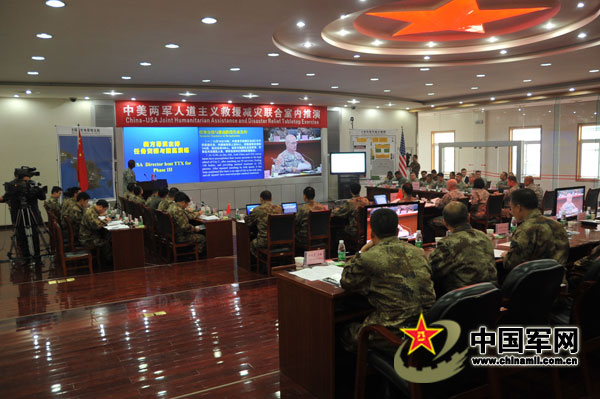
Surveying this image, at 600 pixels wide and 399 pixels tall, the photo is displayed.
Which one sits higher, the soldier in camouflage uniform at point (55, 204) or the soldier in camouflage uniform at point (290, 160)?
the soldier in camouflage uniform at point (290, 160)

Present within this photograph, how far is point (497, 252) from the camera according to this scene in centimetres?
373

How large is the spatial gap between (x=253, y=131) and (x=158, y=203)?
5.90m

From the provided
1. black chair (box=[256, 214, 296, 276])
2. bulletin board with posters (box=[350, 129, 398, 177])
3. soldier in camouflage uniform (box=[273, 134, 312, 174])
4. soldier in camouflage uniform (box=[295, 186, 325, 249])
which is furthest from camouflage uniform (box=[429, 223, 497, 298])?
bulletin board with posters (box=[350, 129, 398, 177])

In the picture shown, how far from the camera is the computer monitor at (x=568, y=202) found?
5266mm

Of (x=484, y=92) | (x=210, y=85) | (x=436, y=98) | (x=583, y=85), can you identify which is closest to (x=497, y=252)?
(x=210, y=85)

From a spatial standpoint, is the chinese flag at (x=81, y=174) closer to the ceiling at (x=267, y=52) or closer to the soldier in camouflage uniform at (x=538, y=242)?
the ceiling at (x=267, y=52)

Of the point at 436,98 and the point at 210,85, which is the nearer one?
the point at 210,85

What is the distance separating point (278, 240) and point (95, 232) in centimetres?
275

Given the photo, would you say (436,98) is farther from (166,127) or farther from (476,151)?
(166,127)

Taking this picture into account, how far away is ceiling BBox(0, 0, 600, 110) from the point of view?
4.80 meters

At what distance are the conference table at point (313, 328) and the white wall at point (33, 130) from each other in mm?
9490

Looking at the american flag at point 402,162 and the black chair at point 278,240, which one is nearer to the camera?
the black chair at point 278,240

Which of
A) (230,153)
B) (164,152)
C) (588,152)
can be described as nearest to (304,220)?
(164,152)

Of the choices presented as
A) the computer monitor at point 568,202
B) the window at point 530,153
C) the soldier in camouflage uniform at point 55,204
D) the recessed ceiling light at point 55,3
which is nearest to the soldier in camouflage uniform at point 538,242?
the computer monitor at point 568,202
